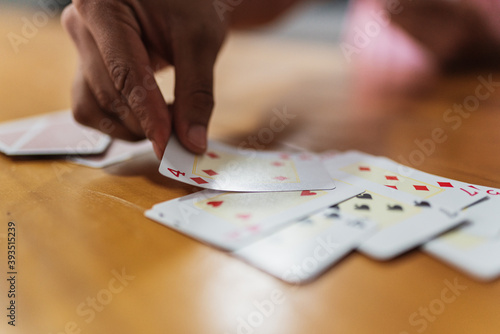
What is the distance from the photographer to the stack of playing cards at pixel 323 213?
563 mm

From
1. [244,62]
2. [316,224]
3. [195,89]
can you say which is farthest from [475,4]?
[316,224]

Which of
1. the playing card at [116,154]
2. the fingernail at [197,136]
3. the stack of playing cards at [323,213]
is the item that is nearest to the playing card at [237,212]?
the stack of playing cards at [323,213]

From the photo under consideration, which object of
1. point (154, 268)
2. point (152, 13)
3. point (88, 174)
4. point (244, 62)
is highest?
point (152, 13)

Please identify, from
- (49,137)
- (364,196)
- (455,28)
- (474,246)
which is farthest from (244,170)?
(455,28)

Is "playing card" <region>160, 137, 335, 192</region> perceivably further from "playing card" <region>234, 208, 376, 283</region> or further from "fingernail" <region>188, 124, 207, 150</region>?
"playing card" <region>234, 208, 376, 283</region>

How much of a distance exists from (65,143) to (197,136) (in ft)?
1.16

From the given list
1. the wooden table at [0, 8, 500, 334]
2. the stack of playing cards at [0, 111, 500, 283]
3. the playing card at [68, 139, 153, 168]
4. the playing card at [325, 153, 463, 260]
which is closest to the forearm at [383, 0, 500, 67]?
the wooden table at [0, 8, 500, 334]

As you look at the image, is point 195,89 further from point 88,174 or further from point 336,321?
point 336,321

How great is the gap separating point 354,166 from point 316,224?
271mm

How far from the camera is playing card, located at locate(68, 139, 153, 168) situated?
92 centimetres

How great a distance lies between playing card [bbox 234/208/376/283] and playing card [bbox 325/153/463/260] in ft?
0.07

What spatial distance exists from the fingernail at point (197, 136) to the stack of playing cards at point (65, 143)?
0.17m

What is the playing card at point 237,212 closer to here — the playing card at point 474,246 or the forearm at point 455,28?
the playing card at point 474,246

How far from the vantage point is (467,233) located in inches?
23.5
